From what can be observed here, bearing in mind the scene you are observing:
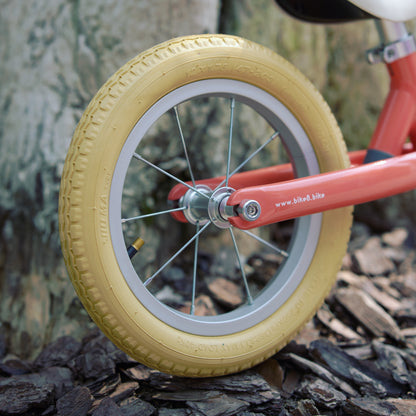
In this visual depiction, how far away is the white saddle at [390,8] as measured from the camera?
1.06 m

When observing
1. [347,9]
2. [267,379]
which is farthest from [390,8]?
[267,379]

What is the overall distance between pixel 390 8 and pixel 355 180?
1.46 ft

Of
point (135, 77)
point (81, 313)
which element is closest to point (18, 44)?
point (135, 77)

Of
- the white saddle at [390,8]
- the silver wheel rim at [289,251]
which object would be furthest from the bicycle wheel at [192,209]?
the white saddle at [390,8]

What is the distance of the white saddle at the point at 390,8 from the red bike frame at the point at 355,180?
0.12 metres

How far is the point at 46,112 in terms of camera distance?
1386 mm

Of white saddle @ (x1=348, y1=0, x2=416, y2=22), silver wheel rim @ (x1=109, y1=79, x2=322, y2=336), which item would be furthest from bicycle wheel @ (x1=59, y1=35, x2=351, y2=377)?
white saddle @ (x1=348, y1=0, x2=416, y2=22)

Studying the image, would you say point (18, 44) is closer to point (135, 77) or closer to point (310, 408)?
point (135, 77)

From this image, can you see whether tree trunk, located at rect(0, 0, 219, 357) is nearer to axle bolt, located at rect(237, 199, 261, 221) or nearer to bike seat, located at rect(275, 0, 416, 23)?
bike seat, located at rect(275, 0, 416, 23)

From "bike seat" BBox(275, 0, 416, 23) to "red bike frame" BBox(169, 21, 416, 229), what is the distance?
0.43 ft

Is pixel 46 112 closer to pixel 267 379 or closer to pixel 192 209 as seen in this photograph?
pixel 192 209

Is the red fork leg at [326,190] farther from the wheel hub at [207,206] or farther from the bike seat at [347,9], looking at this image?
the bike seat at [347,9]

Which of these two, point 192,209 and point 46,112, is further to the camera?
point 46,112

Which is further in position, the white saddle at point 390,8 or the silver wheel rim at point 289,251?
the white saddle at point 390,8
